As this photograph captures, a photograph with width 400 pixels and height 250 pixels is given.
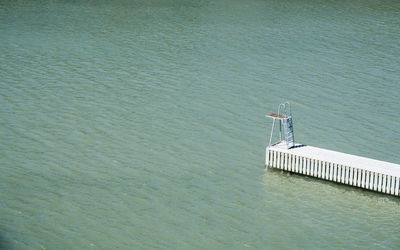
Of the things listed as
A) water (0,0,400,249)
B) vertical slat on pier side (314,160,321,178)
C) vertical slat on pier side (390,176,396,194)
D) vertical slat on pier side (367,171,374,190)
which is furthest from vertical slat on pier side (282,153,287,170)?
vertical slat on pier side (390,176,396,194)

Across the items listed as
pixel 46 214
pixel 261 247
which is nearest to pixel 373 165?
pixel 261 247

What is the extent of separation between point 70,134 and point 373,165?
40.9 ft

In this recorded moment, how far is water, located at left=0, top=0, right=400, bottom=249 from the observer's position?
18.9m

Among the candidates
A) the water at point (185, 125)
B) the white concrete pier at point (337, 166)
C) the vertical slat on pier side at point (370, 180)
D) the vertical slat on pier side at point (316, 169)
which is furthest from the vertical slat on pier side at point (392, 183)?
the vertical slat on pier side at point (316, 169)

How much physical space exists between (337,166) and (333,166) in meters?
0.14

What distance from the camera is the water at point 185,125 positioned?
18906mm

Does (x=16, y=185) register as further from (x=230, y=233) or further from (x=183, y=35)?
(x=183, y=35)

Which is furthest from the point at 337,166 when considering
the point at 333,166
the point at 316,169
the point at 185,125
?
the point at 185,125

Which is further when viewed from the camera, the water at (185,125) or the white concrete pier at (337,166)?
the white concrete pier at (337,166)

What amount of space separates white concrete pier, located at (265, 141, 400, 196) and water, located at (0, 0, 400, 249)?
0.33m

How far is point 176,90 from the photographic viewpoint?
3139cm

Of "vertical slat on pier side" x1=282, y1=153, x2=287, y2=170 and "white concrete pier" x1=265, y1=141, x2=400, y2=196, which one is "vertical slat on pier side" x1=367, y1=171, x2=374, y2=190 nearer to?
"white concrete pier" x1=265, y1=141, x2=400, y2=196

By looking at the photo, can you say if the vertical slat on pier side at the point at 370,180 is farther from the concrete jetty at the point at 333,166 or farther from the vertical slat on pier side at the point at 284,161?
the vertical slat on pier side at the point at 284,161

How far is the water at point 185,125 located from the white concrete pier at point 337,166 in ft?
1.09
